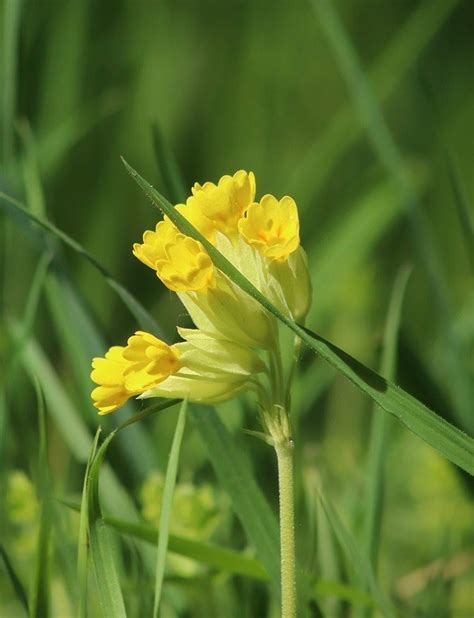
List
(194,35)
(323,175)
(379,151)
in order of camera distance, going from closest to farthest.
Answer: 1. (379,151)
2. (323,175)
3. (194,35)

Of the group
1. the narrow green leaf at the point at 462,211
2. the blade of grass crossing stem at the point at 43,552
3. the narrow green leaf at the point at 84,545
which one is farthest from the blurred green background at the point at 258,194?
the narrow green leaf at the point at 84,545

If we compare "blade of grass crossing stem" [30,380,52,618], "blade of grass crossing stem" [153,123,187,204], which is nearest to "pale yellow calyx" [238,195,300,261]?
"blade of grass crossing stem" [30,380,52,618]

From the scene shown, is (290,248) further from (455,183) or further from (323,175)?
(323,175)

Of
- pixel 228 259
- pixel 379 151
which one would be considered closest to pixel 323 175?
pixel 379 151

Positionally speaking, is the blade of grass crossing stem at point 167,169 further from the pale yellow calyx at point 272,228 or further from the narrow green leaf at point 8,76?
the pale yellow calyx at point 272,228

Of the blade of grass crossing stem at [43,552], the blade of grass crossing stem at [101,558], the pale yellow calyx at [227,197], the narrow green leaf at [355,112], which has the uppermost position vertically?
the narrow green leaf at [355,112]

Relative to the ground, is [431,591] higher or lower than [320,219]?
lower

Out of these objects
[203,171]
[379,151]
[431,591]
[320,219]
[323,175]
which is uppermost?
[203,171]
